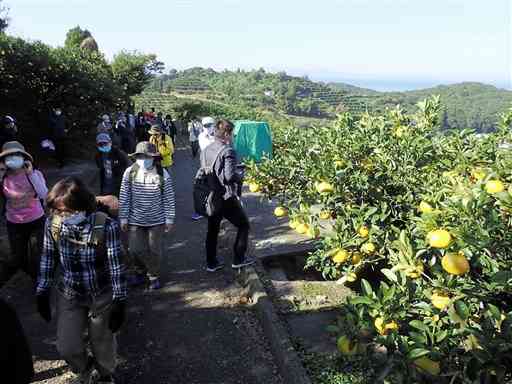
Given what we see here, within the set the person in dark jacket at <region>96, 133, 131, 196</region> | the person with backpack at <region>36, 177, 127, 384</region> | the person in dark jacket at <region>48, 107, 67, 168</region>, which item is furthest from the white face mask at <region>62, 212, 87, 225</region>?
the person in dark jacket at <region>48, 107, 67, 168</region>

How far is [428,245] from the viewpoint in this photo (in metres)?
2.11

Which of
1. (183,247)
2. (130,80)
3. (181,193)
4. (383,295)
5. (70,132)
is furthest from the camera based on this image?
(130,80)

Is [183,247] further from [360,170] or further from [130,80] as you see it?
[130,80]

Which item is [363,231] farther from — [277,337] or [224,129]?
[224,129]

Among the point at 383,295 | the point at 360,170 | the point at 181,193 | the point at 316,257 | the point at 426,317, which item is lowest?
the point at 181,193

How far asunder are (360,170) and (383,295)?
1976 mm

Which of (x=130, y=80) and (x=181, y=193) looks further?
(x=130, y=80)

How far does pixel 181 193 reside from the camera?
29.2 ft

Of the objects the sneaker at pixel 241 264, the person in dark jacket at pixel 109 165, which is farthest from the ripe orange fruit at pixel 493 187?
the person in dark jacket at pixel 109 165

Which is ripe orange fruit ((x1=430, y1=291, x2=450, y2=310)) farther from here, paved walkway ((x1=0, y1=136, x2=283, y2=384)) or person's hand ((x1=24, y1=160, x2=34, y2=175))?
person's hand ((x1=24, y1=160, x2=34, y2=175))

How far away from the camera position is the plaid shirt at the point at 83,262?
8.64ft

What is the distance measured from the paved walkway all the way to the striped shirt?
835mm

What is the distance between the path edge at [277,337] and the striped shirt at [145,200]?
1128 millimetres

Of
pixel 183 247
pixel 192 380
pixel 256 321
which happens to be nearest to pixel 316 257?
pixel 256 321
